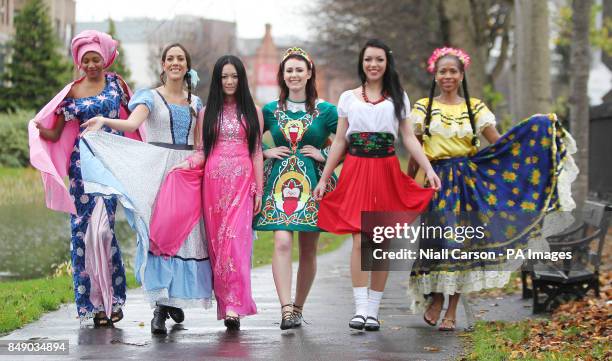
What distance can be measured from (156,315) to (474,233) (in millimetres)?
2622

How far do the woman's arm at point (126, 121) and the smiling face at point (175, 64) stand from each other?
34cm

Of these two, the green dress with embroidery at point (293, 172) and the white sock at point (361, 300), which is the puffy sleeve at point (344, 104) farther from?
the white sock at point (361, 300)

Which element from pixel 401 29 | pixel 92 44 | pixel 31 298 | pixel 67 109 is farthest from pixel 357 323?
pixel 401 29

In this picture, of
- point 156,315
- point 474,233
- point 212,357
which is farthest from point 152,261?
point 474,233

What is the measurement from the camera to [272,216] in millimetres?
8742

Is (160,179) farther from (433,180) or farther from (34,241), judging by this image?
(34,241)

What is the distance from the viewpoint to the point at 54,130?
8914mm

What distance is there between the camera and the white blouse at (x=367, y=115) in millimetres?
8570

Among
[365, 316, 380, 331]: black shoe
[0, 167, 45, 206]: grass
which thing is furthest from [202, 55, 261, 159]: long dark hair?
[0, 167, 45, 206]: grass

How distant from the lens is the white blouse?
857 centimetres

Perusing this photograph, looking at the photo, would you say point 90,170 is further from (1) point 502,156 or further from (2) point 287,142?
(1) point 502,156

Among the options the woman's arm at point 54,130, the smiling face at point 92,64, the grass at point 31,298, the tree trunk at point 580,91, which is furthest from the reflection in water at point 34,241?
the tree trunk at point 580,91

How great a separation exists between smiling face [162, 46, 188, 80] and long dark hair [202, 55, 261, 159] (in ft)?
0.84

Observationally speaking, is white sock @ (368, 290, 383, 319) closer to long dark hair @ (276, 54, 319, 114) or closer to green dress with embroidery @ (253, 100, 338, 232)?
green dress with embroidery @ (253, 100, 338, 232)
